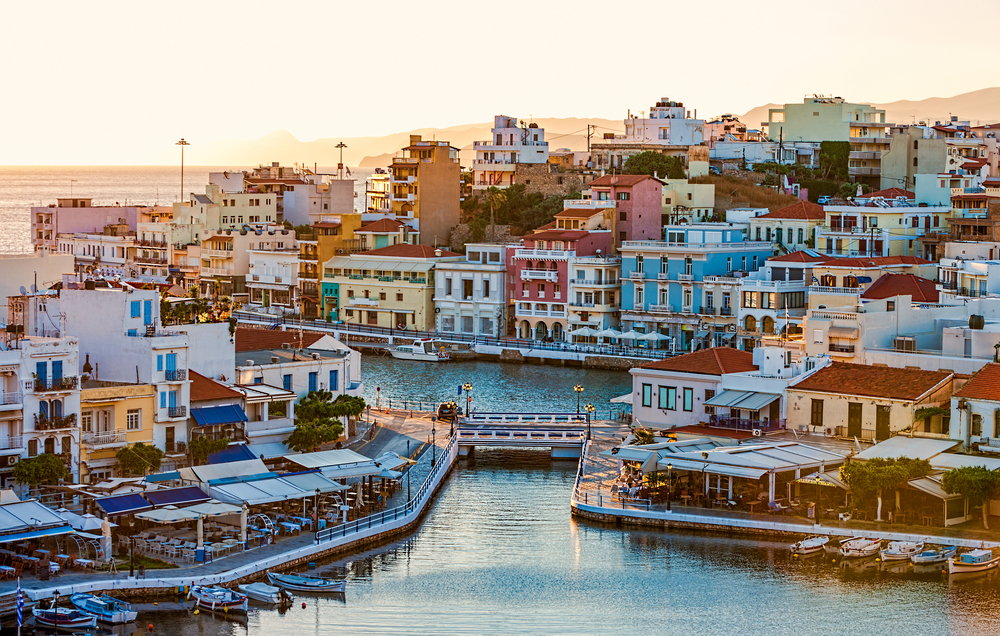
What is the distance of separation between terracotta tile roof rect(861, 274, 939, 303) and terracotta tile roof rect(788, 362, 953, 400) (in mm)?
16763

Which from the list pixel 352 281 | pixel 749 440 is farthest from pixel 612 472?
pixel 352 281

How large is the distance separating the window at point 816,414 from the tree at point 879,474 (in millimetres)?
6041

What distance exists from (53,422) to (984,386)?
26.2 metres

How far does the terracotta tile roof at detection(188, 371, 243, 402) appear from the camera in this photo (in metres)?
46.8

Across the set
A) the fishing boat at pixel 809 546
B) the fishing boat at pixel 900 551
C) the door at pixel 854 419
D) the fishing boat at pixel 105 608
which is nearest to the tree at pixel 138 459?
the fishing boat at pixel 105 608

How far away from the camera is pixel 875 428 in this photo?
49.3 m

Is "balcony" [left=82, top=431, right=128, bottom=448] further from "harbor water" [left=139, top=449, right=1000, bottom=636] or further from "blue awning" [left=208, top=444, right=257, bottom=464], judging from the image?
"harbor water" [left=139, top=449, right=1000, bottom=636]

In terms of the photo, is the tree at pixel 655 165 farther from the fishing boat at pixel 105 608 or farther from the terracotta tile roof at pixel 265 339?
the fishing boat at pixel 105 608

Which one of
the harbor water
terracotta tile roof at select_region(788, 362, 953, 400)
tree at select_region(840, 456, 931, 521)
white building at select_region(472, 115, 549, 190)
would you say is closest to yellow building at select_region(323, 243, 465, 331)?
Result: white building at select_region(472, 115, 549, 190)

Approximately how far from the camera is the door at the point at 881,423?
49062 millimetres

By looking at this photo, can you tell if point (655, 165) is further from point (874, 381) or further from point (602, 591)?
point (602, 591)

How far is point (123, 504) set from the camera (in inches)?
1571

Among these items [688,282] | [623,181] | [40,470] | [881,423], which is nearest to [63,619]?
[40,470]

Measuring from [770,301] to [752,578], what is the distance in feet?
133
